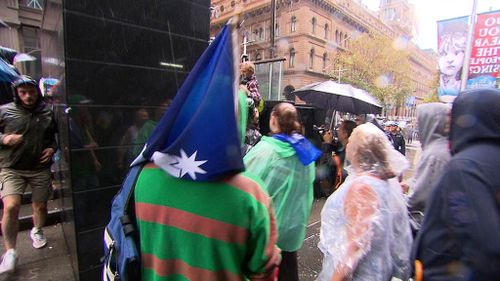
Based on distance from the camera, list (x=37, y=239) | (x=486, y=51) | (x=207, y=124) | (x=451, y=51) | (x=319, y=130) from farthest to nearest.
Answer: (x=451, y=51) < (x=486, y=51) < (x=319, y=130) < (x=37, y=239) < (x=207, y=124)

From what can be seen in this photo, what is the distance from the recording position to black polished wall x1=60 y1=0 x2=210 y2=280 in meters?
2.65

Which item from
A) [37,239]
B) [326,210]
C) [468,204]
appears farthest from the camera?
[37,239]

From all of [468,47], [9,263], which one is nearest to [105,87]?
[9,263]

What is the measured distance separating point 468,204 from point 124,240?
1468 mm

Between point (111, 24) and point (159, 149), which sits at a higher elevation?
point (111, 24)

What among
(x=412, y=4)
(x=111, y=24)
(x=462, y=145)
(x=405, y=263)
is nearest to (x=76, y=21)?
(x=111, y=24)

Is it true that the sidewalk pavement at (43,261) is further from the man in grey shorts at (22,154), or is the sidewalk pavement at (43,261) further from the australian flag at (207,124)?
the australian flag at (207,124)

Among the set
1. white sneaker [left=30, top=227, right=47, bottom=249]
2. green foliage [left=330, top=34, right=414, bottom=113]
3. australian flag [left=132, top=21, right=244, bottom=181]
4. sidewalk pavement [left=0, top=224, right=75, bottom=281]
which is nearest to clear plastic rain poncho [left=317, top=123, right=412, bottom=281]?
australian flag [left=132, top=21, right=244, bottom=181]

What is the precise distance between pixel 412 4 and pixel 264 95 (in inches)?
4002

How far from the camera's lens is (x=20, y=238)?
12.5 ft

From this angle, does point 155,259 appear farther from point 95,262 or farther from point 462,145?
point 95,262

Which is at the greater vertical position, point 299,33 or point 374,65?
point 299,33

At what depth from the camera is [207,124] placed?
1024 millimetres

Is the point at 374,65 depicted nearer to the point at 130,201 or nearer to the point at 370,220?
the point at 370,220
